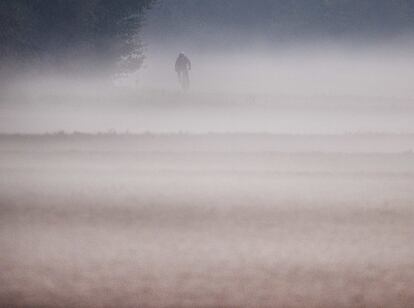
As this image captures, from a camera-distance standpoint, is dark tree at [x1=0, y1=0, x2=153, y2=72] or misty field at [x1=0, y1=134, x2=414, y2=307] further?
dark tree at [x1=0, y1=0, x2=153, y2=72]

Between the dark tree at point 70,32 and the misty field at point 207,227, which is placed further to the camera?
the dark tree at point 70,32

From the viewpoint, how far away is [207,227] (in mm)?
8266

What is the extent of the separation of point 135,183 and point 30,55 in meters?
22.8

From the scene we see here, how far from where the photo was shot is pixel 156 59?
77.2 m

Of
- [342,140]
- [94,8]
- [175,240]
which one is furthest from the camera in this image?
[94,8]

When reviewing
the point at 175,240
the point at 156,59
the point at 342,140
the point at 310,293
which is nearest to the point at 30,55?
the point at 342,140

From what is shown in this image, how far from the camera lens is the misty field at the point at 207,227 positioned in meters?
6.25

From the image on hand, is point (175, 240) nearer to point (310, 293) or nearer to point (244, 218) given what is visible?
point (244, 218)

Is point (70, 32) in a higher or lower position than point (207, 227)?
higher

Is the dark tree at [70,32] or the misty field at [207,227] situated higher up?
the dark tree at [70,32]

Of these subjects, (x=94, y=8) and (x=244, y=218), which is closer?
(x=244, y=218)

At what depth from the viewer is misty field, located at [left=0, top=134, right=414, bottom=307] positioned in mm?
6246

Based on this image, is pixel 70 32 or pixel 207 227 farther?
pixel 70 32

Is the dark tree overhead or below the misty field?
overhead
